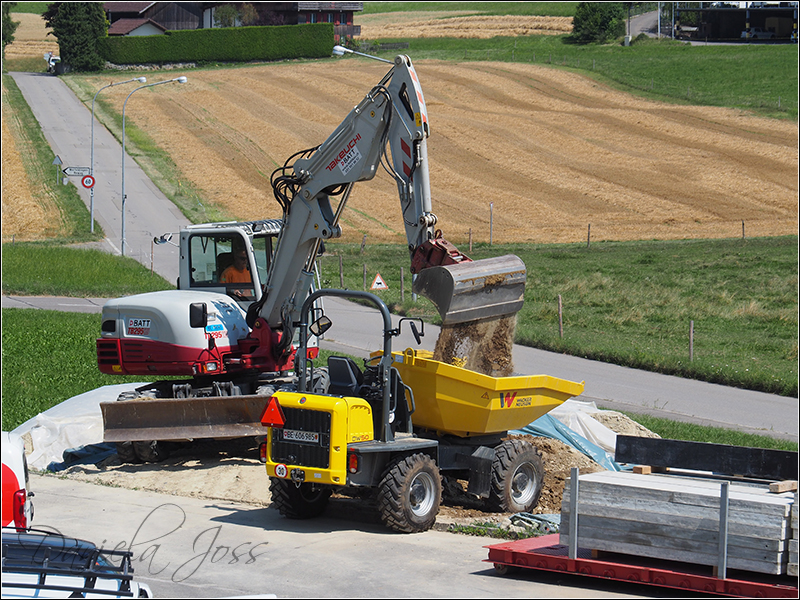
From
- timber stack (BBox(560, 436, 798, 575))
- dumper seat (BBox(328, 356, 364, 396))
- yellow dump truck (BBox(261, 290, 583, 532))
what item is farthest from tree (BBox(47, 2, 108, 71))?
timber stack (BBox(560, 436, 798, 575))

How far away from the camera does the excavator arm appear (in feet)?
40.0

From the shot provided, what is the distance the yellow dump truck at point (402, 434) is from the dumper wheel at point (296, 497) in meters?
0.01

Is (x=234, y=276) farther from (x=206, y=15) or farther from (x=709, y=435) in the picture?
(x=206, y=15)

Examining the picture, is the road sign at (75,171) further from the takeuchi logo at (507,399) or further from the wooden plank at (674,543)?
the wooden plank at (674,543)

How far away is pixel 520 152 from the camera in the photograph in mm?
58969

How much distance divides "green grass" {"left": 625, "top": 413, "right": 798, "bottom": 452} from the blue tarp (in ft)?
7.65

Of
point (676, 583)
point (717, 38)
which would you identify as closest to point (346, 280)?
point (676, 583)

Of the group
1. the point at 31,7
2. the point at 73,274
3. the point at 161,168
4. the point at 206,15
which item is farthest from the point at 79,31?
the point at 73,274

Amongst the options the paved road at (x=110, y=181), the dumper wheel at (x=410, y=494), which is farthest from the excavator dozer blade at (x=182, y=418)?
the paved road at (x=110, y=181)

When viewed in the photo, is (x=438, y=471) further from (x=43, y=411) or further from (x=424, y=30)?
(x=424, y=30)

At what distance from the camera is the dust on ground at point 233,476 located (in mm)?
12867

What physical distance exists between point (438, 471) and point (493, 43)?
84481 mm

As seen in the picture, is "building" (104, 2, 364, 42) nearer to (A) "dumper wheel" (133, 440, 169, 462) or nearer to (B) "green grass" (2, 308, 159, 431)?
(B) "green grass" (2, 308, 159, 431)

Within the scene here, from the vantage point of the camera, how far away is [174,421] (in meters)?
14.1
